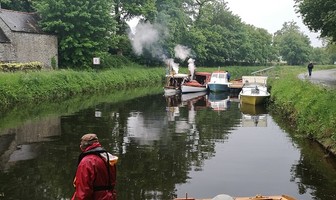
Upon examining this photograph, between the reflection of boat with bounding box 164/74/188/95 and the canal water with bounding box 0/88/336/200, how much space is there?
43.1 ft

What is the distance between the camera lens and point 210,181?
11680 mm

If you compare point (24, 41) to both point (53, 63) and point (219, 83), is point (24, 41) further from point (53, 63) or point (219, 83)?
point (219, 83)

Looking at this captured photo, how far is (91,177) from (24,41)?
33.9 metres

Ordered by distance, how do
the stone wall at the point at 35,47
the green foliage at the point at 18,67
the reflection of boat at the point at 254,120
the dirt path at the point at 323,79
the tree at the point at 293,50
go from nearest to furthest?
the reflection of boat at the point at 254,120 → the dirt path at the point at 323,79 → the green foliage at the point at 18,67 → the stone wall at the point at 35,47 → the tree at the point at 293,50

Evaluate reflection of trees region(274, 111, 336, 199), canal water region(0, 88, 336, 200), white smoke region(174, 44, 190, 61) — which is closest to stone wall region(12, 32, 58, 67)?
canal water region(0, 88, 336, 200)

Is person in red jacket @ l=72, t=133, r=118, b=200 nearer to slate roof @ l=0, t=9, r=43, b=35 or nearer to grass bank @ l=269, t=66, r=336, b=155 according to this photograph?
grass bank @ l=269, t=66, r=336, b=155

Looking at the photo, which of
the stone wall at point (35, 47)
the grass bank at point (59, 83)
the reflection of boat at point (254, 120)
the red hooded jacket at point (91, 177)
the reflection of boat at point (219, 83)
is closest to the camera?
the red hooded jacket at point (91, 177)

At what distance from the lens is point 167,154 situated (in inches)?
578

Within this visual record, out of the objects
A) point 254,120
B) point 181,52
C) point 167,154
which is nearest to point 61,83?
point 254,120

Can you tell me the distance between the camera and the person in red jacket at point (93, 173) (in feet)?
18.4

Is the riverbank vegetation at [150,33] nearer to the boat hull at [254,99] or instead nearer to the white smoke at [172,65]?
the white smoke at [172,65]

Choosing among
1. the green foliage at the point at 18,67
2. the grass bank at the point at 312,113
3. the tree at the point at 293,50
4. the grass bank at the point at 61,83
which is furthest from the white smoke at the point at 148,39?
the tree at the point at 293,50

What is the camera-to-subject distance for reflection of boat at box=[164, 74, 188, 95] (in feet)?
127

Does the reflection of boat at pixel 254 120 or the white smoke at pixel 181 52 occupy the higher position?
the white smoke at pixel 181 52
